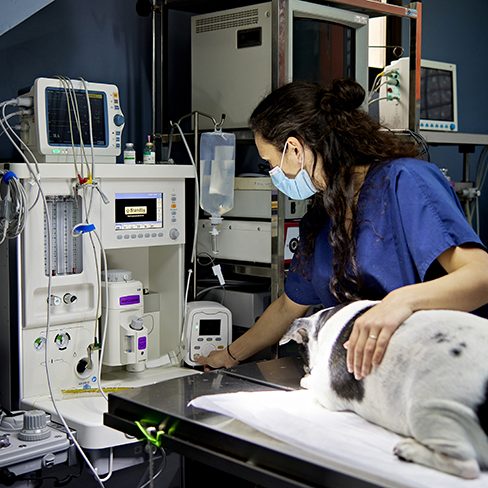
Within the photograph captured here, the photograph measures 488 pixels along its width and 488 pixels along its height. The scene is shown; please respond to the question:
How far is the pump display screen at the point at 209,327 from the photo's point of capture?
2574 millimetres

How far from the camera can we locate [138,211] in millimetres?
2457

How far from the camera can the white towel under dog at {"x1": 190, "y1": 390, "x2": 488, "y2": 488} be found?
1.13 metres

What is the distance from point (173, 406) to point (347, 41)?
161 centimetres

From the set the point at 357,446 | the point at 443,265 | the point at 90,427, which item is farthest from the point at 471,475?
the point at 90,427

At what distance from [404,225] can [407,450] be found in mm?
700

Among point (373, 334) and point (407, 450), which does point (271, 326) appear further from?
point (407, 450)

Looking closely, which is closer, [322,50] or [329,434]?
[329,434]

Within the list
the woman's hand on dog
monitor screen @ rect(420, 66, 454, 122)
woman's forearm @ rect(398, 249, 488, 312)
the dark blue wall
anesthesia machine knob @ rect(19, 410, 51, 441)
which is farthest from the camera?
the dark blue wall

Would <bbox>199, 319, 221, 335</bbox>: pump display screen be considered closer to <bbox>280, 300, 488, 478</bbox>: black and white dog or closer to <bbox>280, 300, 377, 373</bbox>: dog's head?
<bbox>280, 300, 377, 373</bbox>: dog's head

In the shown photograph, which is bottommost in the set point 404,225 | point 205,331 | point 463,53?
point 205,331

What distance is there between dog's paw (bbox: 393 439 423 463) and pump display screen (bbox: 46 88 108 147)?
1.41 metres

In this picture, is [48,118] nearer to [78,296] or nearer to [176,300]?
[78,296]

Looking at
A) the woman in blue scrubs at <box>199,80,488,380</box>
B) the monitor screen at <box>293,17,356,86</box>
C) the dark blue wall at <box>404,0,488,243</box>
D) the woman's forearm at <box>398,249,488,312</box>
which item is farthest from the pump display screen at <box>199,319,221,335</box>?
the dark blue wall at <box>404,0,488,243</box>

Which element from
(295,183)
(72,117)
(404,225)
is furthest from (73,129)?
(404,225)
